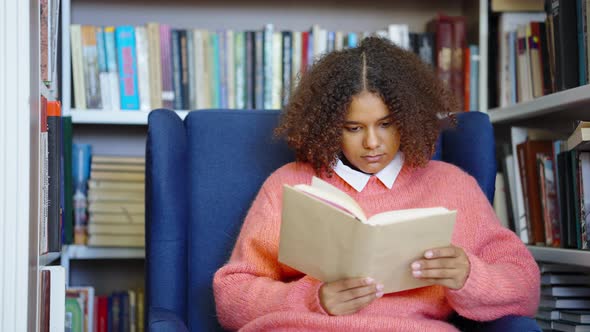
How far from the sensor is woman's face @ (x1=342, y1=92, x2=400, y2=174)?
1.33 m

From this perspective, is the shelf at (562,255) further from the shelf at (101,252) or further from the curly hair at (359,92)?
the shelf at (101,252)

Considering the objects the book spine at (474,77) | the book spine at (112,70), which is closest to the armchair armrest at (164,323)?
the book spine at (112,70)

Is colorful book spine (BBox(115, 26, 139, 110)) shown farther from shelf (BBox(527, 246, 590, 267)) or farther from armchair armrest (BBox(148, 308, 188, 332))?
shelf (BBox(527, 246, 590, 267))

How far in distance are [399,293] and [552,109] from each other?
0.64 meters

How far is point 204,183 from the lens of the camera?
154cm

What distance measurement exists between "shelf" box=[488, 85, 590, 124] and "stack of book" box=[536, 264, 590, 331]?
349mm

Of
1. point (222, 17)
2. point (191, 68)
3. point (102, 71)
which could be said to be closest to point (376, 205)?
point (191, 68)

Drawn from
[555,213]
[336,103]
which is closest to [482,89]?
[555,213]

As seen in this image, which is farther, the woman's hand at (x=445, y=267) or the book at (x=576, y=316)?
the book at (x=576, y=316)

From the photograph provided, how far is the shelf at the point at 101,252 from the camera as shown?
6.74 ft

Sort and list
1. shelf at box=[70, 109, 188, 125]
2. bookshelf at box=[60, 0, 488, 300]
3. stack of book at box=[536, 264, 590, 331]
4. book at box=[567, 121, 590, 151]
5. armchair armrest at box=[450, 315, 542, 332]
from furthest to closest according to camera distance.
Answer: bookshelf at box=[60, 0, 488, 300], shelf at box=[70, 109, 188, 125], stack of book at box=[536, 264, 590, 331], book at box=[567, 121, 590, 151], armchair armrest at box=[450, 315, 542, 332]

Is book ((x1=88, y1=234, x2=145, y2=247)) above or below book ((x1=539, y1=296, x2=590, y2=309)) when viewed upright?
above

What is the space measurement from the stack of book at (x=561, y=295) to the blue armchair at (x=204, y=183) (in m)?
0.37

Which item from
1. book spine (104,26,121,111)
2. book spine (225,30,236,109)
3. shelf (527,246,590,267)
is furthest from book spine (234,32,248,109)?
shelf (527,246,590,267)
